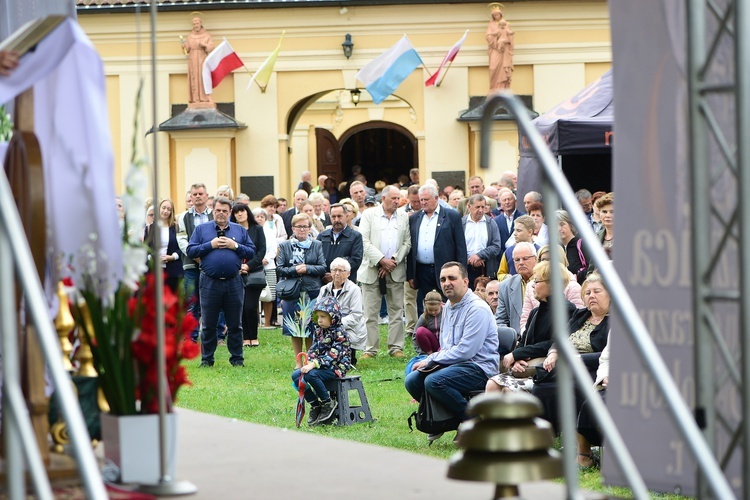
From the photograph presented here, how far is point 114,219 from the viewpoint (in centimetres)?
→ 548

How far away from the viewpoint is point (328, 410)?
1117cm

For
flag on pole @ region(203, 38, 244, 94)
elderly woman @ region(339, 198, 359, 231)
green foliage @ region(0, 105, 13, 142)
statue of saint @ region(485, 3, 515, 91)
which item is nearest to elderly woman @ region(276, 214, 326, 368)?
elderly woman @ region(339, 198, 359, 231)

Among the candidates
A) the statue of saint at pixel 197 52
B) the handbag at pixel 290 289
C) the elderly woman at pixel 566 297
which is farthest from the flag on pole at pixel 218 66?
the elderly woman at pixel 566 297

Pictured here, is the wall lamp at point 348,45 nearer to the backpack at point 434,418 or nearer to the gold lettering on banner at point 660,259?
the backpack at point 434,418

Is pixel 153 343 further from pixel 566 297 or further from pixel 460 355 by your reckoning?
pixel 566 297

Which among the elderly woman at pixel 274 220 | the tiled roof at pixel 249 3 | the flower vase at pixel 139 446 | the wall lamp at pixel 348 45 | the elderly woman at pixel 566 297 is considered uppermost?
the tiled roof at pixel 249 3

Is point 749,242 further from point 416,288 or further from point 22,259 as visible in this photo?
point 416,288

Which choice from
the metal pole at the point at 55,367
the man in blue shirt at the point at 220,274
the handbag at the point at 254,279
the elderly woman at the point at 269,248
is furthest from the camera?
the elderly woman at the point at 269,248

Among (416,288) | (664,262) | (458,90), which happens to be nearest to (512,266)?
(416,288)

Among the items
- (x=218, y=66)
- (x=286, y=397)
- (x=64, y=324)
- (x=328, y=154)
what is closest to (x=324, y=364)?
(x=286, y=397)

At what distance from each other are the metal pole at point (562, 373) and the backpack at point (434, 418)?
539cm

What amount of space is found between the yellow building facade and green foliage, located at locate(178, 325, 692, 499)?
35.1ft

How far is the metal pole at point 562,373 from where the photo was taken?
4.29m

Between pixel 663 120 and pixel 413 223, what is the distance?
1018cm
